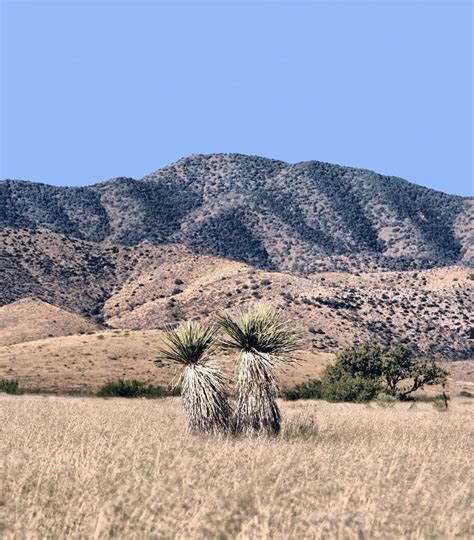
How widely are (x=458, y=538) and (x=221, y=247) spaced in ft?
484

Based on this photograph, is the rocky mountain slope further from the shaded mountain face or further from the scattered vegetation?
the scattered vegetation

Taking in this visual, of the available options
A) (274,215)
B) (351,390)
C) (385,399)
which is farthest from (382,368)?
(274,215)

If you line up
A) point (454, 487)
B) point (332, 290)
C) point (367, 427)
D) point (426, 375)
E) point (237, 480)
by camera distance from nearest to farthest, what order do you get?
point (237, 480), point (454, 487), point (367, 427), point (426, 375), point (332, 290)

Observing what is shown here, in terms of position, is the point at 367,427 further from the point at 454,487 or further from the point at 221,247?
the point at 221,247

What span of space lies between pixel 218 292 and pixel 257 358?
266 ft

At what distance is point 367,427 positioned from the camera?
2516 cm

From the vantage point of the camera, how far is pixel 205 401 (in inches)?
883

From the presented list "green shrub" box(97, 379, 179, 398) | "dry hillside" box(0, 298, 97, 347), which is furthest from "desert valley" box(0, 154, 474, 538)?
"green shrub" box(97, 379, 179, 398)

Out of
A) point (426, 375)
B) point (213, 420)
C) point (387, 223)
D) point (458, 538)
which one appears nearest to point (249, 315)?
point (213, 420)

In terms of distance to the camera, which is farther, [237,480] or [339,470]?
[339,470]

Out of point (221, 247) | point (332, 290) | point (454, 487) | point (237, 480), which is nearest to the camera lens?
point (237, 480)

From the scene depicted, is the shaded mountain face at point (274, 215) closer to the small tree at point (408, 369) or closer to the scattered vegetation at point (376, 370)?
the scattered vegetation at point (376, 370)

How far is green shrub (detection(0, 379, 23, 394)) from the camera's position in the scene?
4531 cm

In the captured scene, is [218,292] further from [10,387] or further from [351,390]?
[351,390]
